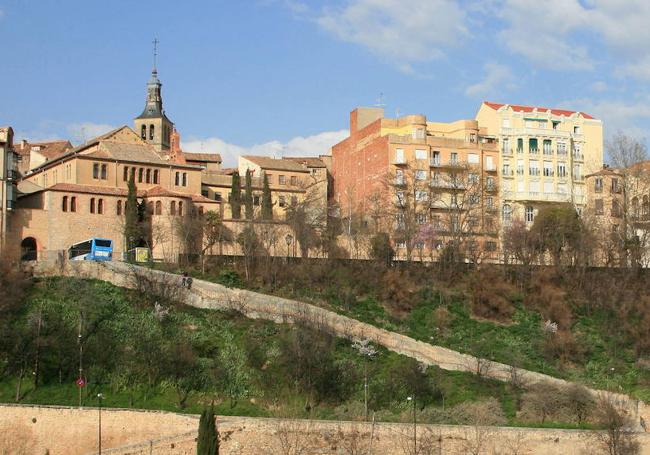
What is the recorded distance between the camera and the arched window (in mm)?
78250

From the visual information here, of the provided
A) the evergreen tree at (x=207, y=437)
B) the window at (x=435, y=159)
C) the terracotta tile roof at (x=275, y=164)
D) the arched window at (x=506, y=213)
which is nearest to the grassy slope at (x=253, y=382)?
the evergreen tree at (x=207, y=437)

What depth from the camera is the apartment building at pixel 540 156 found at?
79.9m

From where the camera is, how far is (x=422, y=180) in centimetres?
7756

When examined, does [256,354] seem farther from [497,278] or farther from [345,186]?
[345,186]

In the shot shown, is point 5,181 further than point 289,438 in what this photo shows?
Yes

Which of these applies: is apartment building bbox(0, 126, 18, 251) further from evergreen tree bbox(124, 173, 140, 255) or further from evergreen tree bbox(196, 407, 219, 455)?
evergreen tree bbox(196, 407, 219, 455)

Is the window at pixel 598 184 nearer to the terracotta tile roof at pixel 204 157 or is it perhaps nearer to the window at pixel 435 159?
the window at pixel 435 159

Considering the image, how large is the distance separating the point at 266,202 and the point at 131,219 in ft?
36.9

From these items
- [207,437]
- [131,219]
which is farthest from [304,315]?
[131,219]

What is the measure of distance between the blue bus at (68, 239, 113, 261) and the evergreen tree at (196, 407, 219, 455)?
919 inches

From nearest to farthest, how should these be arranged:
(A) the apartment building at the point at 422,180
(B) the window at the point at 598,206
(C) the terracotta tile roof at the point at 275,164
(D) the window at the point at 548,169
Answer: (A) the apartment building at the point at 422,180 < (B) the window at the point at 598,206 < (D) the window at the point at 548,169 < (C) the terracotta tile roof at the point at 275,164

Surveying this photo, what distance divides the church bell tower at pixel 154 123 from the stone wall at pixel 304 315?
45.9m

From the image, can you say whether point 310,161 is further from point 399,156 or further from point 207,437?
point 207,437

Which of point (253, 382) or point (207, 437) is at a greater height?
point (253, 382)
